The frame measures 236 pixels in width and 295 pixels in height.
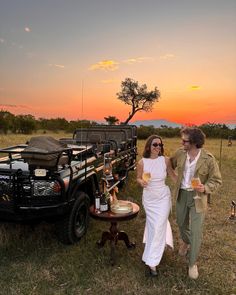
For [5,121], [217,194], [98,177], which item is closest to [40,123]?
[5,121]

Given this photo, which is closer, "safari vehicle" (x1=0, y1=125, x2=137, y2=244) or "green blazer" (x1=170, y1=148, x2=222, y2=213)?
"green blazer" (x1=170, y1=148, x2=222, y2=213)

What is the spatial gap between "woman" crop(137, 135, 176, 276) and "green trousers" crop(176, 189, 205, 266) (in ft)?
0.69

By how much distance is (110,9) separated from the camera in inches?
356

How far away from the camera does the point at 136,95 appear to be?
2017 cm

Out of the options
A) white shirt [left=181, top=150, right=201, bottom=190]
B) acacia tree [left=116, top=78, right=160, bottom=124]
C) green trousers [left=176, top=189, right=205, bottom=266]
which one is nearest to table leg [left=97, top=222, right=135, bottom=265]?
green trousers [left=176, top=189, right=205, bottom=266]

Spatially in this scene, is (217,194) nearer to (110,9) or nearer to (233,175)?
(233,175)

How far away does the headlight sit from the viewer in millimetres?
4590

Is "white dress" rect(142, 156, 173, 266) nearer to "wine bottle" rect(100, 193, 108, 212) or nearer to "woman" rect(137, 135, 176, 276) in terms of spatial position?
"woman" rect(137, 135, 176, 276)

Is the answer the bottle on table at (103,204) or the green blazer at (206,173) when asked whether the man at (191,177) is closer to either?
the green blazer at (206,173)

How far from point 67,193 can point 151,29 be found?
5.79 m

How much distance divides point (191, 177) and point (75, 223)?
1.83 metres

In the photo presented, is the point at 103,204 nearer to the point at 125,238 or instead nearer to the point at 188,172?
the point at 125,238

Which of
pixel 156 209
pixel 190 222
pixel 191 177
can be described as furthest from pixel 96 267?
pixel 191 177

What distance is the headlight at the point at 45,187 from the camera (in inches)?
181
